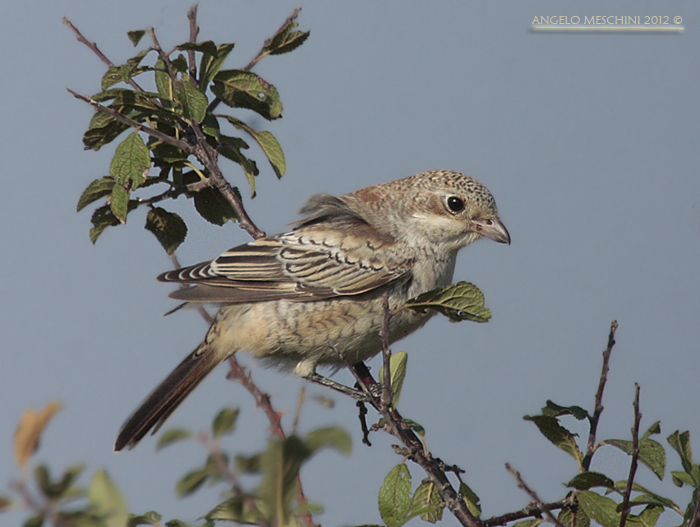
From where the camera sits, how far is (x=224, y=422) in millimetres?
1055

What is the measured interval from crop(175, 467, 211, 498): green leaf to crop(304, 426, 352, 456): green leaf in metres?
0.18

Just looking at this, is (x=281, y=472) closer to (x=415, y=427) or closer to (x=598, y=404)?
(x=598, y=404)

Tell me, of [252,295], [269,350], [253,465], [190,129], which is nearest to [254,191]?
[190,129]

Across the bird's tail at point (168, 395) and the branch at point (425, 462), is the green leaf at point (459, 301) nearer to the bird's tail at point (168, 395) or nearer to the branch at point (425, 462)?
the branch at point (425, 462)

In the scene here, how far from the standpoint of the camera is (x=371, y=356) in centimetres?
389

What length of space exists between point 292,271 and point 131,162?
45.2 inches

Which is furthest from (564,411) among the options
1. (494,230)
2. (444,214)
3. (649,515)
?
(444,214)

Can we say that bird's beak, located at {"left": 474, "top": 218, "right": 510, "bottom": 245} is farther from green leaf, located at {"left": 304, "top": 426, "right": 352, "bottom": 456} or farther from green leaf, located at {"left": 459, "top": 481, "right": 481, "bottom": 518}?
green leaf, located at {"left": 304, "top": 426, "right": 352, "bottom": 456}

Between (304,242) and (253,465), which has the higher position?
(304,242)

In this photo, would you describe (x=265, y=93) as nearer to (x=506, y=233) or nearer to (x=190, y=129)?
(x=190, y=129)

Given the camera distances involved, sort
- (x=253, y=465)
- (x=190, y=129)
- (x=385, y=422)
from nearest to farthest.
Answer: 1. (x=253, y=465)
2. (x=385, y=422)
3. (x=190, y=129)

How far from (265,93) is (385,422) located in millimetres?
1577

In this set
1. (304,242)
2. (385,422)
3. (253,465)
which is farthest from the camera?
(304,242)

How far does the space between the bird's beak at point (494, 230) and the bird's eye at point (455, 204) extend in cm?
13
